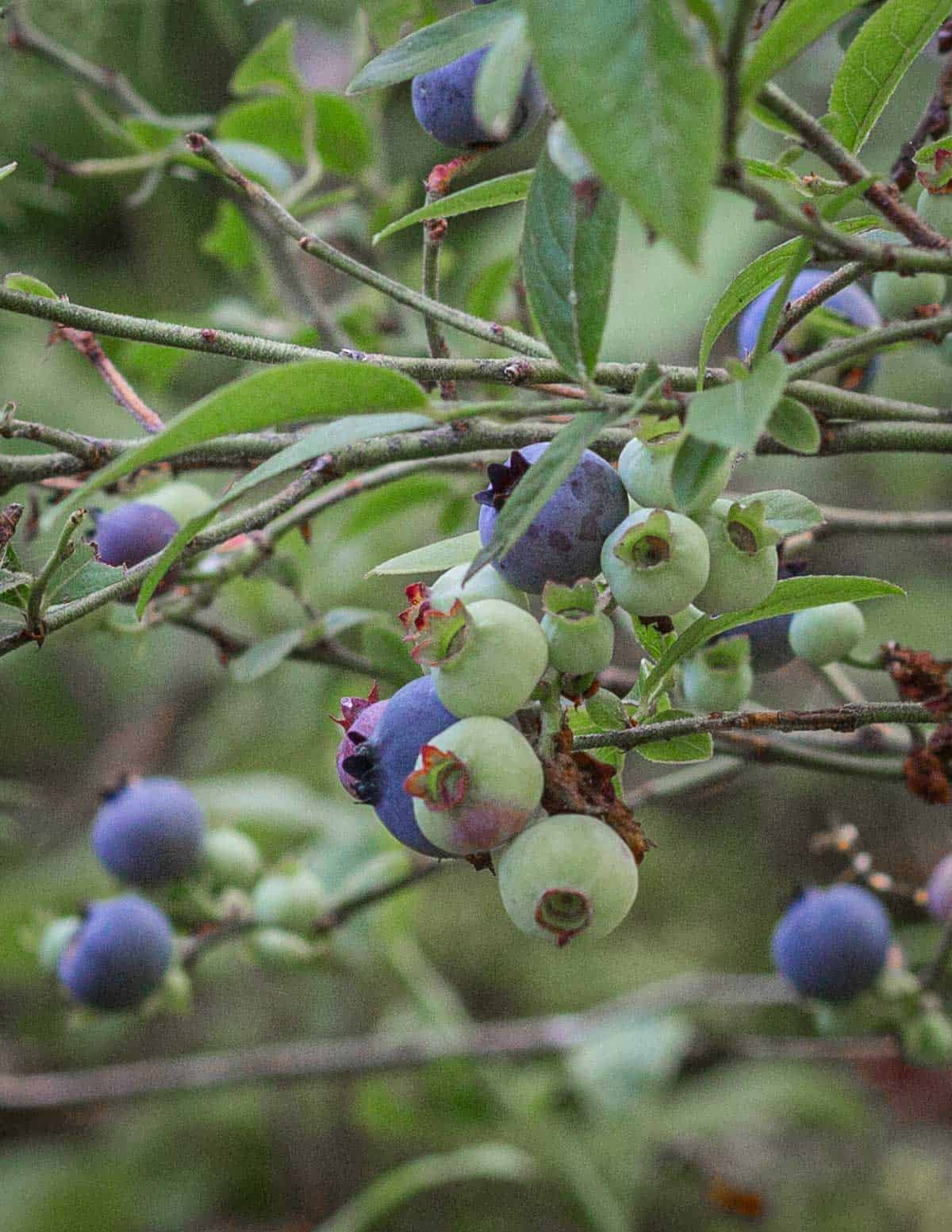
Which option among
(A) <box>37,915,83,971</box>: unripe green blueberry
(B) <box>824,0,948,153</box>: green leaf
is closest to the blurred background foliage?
(A) <box>37,915,83,971</box>: unripe green blueberry

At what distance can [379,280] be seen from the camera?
1.72ft

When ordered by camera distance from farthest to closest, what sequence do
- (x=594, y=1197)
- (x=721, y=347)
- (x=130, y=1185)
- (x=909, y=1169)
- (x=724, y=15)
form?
1. (x=130, y=1185)
2. (x=721, y=347)
3. (x=909, y=1169)
4. (x=594, y=1197)
5. (x=724, y=15)

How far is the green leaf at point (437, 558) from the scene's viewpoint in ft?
1.69

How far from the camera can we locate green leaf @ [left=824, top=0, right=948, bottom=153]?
47 centimetres

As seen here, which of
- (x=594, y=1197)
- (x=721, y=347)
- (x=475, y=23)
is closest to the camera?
(x=475, y=23)

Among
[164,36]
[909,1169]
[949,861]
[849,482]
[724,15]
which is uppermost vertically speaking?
[164,36]

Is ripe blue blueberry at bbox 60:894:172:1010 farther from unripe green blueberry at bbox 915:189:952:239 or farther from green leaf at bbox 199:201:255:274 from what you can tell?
unripe green blueberry at bbox 915:189:952:239

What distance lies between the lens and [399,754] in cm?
44

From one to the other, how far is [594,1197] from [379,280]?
1.20 metres

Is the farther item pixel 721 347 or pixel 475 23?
pixel 721 347

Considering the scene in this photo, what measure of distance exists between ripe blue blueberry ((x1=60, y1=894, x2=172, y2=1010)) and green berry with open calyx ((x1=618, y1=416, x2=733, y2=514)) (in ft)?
2.18

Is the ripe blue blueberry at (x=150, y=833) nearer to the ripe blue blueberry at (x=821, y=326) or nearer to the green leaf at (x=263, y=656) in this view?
the green leaf at (x=263, y=656)

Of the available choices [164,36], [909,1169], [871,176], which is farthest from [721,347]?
[871,176]

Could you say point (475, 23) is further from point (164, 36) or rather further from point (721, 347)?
point (164, 36)
